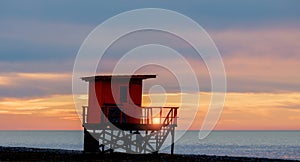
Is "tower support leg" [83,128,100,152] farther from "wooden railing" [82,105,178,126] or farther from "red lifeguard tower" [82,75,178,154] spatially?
"wooden railing" [82,105,178,126]

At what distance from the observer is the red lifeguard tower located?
5047cm

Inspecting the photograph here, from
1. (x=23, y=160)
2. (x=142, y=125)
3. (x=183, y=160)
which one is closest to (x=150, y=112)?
(x=142, y=125)

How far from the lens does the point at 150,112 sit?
5119cm

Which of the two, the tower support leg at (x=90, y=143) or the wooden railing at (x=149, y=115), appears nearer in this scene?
the wooden railing at (x=149, y=115)

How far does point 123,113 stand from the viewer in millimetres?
50562

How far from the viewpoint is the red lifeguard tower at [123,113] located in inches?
1987

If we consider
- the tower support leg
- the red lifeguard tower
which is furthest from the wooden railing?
the tower support leg

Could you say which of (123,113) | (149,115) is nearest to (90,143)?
(123,113)

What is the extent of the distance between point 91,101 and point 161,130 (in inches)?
228

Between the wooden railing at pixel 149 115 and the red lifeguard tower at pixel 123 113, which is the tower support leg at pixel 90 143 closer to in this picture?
the red lifeguard tower at pixel 123 113

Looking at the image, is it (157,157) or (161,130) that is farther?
(161,130)

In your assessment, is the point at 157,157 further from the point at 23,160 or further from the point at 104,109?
A: the point at 23,160

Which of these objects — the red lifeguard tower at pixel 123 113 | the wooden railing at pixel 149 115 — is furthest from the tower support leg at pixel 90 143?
the wooden railing at pixel 149 115

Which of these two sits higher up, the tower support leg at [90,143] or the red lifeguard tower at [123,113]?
the red lifeguard tower at [123,113]
